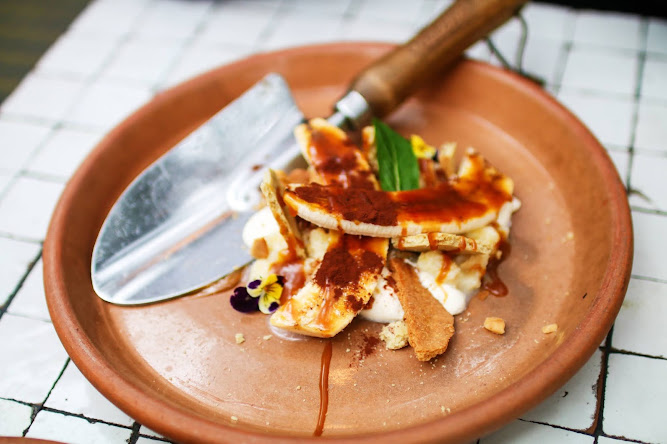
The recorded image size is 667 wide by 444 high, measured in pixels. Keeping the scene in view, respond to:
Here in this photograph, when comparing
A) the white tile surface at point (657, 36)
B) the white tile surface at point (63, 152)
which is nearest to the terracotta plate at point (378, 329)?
the white tile surface at point (63, 152)

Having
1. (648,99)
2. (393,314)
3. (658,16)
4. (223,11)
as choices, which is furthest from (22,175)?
(658,16)

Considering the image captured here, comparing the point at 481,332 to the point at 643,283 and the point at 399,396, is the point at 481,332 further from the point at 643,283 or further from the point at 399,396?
the point at 643,283

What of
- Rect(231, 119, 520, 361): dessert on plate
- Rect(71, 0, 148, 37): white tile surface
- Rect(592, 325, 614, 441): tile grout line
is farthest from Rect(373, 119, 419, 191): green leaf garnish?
Rect(71, 0, 148, 37): white tile surface

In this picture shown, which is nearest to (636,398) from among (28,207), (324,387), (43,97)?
(324,387)

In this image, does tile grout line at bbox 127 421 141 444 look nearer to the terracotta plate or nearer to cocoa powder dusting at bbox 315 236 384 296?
the terracotta plate

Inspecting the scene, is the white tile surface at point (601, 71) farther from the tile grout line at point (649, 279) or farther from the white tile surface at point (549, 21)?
the tile grout line at point (649, 279)

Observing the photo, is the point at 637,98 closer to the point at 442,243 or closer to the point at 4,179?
the point at 442,243
